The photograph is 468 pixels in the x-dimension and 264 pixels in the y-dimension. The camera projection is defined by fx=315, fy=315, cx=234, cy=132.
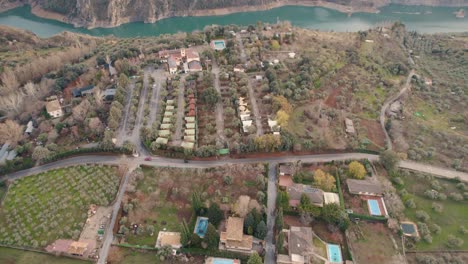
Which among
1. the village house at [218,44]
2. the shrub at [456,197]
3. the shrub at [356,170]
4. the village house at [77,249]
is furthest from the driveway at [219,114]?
the shrub at [456,197]

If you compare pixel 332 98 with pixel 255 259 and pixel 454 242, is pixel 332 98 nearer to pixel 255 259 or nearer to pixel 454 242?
pixel 454 242

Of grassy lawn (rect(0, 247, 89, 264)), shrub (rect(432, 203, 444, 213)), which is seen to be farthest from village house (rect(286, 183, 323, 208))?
grassy lawn (rect(0, 247, 89, 264))

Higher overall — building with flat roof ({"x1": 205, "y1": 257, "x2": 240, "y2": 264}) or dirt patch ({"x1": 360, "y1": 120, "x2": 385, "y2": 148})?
dirt patch ({"x1": 360, "y1": 120, "x2": 385, "y2": 148})

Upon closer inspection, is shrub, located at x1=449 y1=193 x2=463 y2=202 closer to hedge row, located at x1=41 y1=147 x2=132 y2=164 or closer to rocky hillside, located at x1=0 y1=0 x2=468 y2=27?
hedge row, located at x1=41 y1=147 x2=132 y2=164

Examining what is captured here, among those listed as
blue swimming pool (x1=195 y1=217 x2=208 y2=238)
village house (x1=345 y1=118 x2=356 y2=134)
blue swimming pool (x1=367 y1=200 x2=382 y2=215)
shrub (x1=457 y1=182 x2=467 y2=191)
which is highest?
village house (x1=345 y1=118 x2=356 y2=134)

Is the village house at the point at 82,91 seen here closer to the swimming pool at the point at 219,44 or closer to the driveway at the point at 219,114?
the driveway at the point at 219,114

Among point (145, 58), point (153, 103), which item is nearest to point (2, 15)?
point (145, 58)
